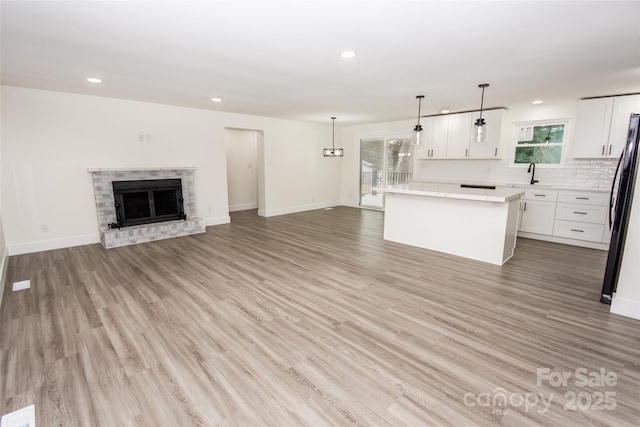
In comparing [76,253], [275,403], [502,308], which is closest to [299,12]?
[275,403]

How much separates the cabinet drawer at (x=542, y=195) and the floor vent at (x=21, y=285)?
297 inches

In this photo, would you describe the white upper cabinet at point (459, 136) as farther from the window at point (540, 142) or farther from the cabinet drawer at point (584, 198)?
the cabinet drawer at point (584, 198)

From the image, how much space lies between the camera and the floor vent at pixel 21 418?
62.7 inches

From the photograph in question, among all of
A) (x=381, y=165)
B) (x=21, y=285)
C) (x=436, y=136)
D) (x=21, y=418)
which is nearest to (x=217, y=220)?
(x=21, y=285)

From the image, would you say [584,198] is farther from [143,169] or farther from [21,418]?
[143,169]

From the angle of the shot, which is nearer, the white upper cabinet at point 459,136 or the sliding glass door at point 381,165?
the white upper cabinet at point 459,136

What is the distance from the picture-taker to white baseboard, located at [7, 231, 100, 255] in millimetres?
4363

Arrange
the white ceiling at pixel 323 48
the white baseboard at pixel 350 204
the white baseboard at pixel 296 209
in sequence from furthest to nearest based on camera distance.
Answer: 1. the white baseboard at pixel 350 204
2. the white baseboard at pixel 296 209
3. the white ceiling at pixel 323 48

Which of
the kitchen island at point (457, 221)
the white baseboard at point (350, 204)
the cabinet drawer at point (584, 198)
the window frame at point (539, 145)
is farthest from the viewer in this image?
the white baseboard at point (350, 204)

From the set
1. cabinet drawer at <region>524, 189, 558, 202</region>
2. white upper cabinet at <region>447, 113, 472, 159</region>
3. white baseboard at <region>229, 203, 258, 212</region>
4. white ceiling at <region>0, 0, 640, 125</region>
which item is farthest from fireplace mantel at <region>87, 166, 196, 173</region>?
cabinet drawer at <region>524, 189, 558, 202</region>

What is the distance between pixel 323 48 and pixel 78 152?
Answer: 4.42 m

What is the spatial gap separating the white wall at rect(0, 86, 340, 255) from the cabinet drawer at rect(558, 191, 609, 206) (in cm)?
639

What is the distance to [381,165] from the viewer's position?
27.0ft

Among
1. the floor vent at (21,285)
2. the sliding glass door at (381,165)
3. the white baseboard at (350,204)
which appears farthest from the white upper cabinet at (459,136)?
the floor vent at (21,285)
